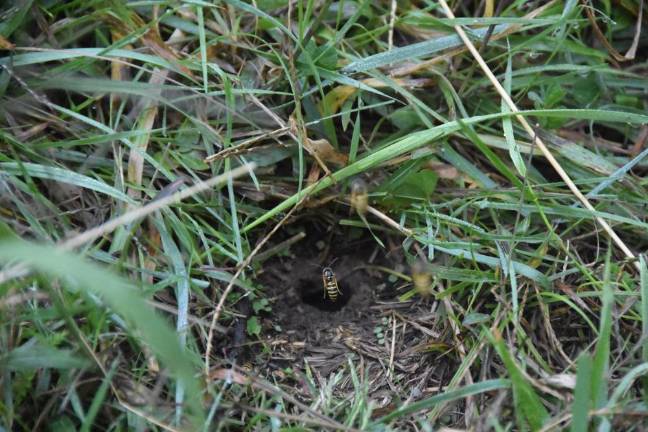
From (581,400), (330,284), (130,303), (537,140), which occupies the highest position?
(130,303)

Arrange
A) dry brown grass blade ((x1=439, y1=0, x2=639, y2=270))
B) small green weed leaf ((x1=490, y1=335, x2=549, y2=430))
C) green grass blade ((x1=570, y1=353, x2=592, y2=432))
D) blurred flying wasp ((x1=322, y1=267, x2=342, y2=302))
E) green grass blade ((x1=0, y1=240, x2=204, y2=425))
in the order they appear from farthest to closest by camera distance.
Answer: blurred flying wasp ((x1=322, y1=267, x2=342, y2=302)) → dry brown grass blade ((x1=439, y1=0, x2=639, y2=270)) → small green weed leaf ((x1=490, y1=335, x2=549, y2=430)) → green grass blade ((x1=570, y1=353, x2=592, y2=432)) → green grass blade ((x1=0, y1=240, x2=204, y2=425))

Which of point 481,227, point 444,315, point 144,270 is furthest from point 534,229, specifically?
point 144,270

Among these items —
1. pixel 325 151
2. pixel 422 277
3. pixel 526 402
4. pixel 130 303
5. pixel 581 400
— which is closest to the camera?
pixel 130 303

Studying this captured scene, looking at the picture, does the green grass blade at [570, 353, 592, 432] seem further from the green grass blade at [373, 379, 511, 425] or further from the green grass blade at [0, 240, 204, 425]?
the green grass blade at [0, 240, 204, 425]

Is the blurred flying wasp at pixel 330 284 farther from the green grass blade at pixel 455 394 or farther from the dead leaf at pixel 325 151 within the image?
the green grass blade at pixel 455 394

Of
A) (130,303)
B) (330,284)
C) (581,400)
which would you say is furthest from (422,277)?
(130,303)

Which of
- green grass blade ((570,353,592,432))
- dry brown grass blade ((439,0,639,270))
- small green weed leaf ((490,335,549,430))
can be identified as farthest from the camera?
dry brown grass blade ((439,0,639,270))

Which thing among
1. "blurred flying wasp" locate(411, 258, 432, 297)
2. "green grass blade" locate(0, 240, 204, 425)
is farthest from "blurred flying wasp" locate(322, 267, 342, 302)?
"green grass blade" locate(0, 240, 204, 425)

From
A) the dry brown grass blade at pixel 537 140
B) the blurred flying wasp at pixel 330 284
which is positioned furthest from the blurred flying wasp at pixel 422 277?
the dry brown grass blade at pixel 537 140

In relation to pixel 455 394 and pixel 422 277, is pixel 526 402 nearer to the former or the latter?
pixel 455 394
